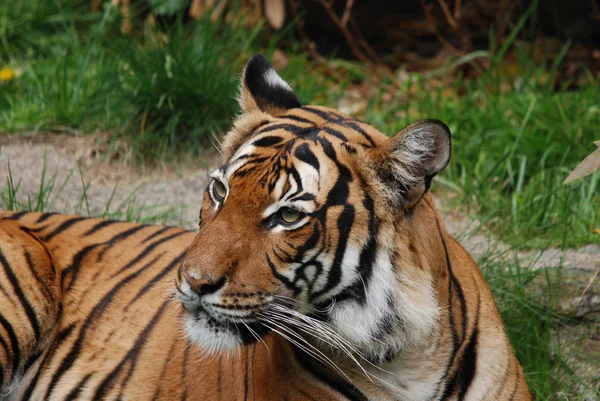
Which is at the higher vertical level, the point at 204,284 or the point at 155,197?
the point at 204,284

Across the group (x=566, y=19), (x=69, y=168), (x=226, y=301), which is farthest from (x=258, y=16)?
(x=226, y=301)

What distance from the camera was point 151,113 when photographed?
548cm

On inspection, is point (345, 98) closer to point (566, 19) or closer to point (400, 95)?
point (400, 95)

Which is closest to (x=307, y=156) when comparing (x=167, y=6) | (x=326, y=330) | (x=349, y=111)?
(x=326, y=330)

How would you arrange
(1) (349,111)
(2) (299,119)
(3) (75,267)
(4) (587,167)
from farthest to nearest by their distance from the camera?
1. (1) (349,111)
2. (3) (75,267)
3. (2) (299,119)
4. (4) (587,167)

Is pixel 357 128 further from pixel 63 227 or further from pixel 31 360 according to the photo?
pixel 31 360

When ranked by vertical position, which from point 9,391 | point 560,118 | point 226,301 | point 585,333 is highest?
point 226,301

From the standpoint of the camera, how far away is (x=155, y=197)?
5070 mm

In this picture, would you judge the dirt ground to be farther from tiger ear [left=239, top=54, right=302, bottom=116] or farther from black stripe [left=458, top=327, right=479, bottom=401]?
tiger ear [left=239, top=54, right=302, bottom=116]

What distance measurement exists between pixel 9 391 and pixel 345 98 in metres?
3.88

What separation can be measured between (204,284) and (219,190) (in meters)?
0.36

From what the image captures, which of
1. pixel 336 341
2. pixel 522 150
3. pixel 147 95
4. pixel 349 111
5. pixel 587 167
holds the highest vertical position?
pixel 147 95

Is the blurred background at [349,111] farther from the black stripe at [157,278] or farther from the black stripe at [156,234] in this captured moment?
the black stripe at [157,278]

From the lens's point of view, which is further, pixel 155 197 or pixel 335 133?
pixel 155 197
